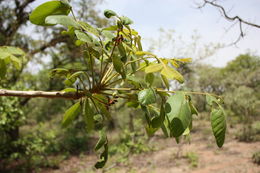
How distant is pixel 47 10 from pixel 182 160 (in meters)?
7.71

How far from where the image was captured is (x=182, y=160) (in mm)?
7359

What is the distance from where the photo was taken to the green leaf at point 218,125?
1.55 feet

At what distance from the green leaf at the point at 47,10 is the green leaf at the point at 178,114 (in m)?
0.38

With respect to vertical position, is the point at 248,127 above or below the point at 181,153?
above

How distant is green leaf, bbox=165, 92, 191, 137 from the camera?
1.44ft

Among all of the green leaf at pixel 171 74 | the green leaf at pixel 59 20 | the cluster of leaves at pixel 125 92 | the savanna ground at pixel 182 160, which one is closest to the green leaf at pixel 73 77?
the cluster of leaves at pixel 125 92

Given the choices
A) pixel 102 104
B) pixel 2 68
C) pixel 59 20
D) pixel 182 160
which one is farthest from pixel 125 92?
pixel 182 160

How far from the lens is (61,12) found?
563 millimetres

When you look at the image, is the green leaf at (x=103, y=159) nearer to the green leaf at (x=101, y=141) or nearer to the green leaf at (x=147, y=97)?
the green leaf at (x=101, y=141)

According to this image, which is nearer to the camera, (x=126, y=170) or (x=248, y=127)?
(x=126, y=170)

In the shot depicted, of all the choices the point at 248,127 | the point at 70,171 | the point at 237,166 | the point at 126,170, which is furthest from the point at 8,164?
the point at 248,127

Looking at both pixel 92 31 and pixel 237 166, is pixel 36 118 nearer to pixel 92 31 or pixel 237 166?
pixel 237 166

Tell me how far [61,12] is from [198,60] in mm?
12393

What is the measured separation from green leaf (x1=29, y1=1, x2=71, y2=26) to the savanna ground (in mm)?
5347
